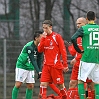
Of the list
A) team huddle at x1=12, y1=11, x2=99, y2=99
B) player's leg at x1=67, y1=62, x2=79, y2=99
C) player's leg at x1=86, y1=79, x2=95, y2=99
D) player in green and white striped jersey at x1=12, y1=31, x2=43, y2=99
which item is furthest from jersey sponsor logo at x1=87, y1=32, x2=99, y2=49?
player in green and white striped jersey at x1=12, y1=31, x2=43, y2=99

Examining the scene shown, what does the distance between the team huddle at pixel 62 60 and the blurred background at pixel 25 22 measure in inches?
173

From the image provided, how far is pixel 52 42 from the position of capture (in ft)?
56.0

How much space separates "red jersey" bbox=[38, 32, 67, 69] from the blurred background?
582 cm

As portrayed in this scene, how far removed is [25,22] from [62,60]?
8.54 meters

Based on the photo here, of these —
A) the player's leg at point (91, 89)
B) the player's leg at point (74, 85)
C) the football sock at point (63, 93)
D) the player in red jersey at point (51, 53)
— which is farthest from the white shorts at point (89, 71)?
the player's leg at point (74, 85)

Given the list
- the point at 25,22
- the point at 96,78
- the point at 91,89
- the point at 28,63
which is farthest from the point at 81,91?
the point at 25,22

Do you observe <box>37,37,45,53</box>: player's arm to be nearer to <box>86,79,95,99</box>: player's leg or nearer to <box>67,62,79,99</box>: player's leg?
<box>67,62,79,99</box>: player's leg

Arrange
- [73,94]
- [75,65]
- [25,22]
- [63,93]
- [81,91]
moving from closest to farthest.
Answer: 1. [81,91]
2. [63,93]
3. [73,94]
4. [75,65]
5. [25,22]

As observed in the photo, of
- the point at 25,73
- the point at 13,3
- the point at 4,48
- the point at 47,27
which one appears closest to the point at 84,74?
the point at 47,27

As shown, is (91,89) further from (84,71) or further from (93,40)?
(93,40)

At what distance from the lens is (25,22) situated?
85.3ft

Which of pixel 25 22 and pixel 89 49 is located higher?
pixel 25 22

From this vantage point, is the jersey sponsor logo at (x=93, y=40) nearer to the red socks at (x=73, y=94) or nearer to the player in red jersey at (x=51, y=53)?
the player in red jersey at (x=51, y=53)

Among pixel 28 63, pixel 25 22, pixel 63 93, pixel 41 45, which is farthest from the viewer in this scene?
pixel 25 22
